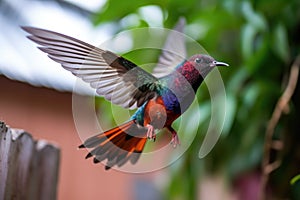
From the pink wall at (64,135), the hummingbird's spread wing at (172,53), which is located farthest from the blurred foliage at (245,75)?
the hummingbird's spread wing at (172,53)

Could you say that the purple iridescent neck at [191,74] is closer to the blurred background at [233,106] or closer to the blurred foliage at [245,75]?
the blurred background at [233,106]

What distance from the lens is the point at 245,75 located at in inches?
43.0

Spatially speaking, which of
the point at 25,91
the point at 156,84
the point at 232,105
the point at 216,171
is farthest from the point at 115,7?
the point at 156,84

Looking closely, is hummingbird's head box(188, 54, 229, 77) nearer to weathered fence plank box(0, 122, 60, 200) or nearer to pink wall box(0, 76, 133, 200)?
weathered fence plank box(0, 122, 60, 200)

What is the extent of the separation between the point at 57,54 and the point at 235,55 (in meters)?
0.96

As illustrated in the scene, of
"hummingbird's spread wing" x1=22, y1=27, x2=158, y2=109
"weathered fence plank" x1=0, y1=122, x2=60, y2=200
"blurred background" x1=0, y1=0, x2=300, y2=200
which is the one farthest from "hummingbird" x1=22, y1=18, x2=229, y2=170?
"blurred background" x1=0, y1=0, x2=300, y2=200

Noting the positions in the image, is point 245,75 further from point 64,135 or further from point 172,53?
point 172,53

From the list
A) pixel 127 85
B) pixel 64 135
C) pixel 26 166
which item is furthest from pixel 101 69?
pixel 64 135

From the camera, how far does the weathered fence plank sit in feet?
1.23

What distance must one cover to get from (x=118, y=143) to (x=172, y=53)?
0.07 metres

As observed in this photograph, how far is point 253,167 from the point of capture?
118 centimetres

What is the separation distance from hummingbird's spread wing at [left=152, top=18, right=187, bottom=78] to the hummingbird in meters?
0.02

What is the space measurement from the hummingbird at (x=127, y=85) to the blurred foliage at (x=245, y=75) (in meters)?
0.67

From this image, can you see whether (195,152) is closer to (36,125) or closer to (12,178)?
(36,125)
